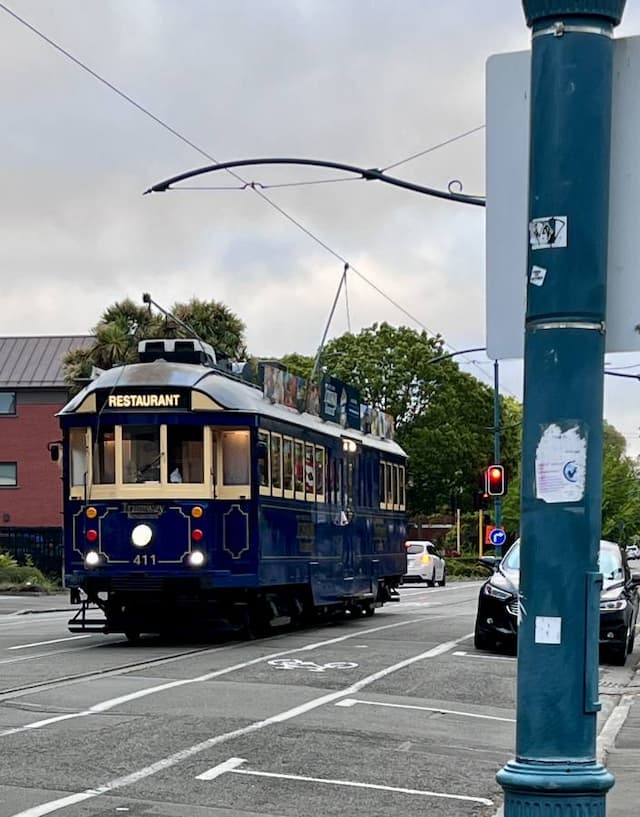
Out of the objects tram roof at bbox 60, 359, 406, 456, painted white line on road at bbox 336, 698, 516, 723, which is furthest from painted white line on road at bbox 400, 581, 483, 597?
painted white line on road at bbox 336, 698, 516, 723

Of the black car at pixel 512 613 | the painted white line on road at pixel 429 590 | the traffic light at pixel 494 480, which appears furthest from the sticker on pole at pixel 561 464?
the painted white line on road at pixel 429 590

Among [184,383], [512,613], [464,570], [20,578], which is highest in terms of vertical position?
[184,383]

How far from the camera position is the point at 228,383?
20.3 m

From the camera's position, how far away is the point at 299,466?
22.2 m

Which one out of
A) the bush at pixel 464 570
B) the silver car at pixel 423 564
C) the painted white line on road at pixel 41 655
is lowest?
the bush at pixel 464 570

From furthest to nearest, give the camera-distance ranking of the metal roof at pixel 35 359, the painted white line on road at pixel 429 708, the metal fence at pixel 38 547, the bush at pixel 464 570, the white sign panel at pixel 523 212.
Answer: the bush at pixel 464 570, the metal roof at pixel 35 359, the metal fence at pixel 38 547, the painted white line on road at pixel 429 708, the white sign panel at pixel 523 212

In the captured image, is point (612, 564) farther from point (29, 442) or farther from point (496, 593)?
point (29, 442)

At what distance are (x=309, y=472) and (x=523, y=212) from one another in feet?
59.9

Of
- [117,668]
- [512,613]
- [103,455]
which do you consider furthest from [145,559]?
[512,613]

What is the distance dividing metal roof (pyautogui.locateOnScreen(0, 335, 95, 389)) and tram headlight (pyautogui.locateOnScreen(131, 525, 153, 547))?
1499 inches

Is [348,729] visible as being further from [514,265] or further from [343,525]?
[343,525]

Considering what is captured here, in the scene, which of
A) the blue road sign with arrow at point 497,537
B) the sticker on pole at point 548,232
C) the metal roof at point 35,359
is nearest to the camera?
the sticker on pole at point 548,232

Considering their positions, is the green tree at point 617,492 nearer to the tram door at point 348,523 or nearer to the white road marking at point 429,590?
the white road marking at point 429,590

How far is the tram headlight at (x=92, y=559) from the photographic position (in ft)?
63.9
